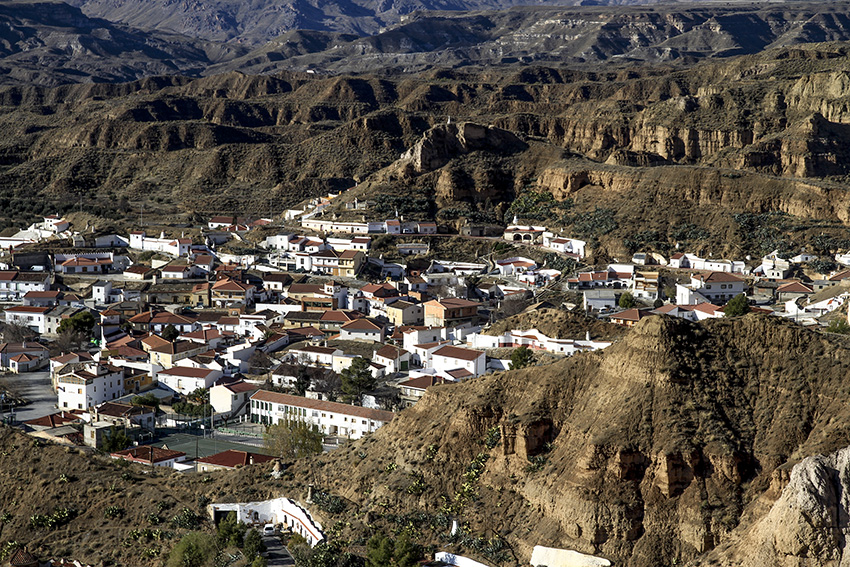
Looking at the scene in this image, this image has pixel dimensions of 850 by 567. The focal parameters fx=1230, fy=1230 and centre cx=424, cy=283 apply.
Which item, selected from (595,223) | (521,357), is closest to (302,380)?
(521,357)

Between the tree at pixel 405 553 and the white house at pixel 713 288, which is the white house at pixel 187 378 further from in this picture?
the white house at pixel 713 288

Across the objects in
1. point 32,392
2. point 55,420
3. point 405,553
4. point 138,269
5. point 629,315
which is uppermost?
point 405,553

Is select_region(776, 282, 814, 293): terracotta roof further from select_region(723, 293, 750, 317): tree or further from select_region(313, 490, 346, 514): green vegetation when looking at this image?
select_region(313, 490, 346, 514): green vegetation

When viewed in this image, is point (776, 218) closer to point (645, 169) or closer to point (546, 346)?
point (645, 169)

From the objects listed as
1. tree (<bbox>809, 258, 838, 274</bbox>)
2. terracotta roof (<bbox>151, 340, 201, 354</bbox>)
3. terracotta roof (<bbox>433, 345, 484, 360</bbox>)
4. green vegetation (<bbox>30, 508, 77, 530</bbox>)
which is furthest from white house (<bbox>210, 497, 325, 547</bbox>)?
tree (<bbox>809, 258, 838, 274</bbox>)

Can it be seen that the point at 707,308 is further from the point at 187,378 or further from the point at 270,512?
the point at 270,512
